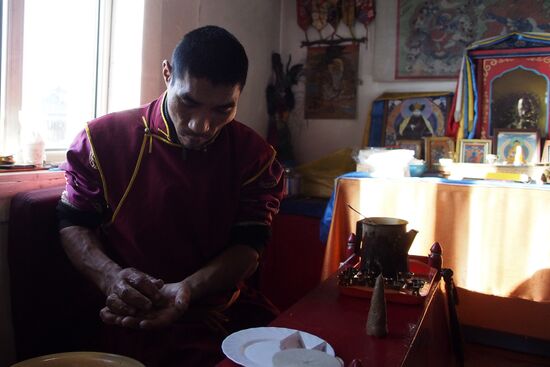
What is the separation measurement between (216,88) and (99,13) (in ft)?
5.06

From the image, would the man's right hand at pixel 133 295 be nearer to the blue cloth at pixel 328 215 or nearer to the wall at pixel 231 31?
the wall at pixel 231 31

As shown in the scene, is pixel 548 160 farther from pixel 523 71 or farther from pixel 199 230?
pixel 199 230

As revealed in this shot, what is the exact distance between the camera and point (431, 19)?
138 inches

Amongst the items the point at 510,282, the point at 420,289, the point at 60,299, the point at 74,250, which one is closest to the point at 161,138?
the point at 74,250

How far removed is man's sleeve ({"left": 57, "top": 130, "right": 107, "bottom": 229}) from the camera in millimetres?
1412

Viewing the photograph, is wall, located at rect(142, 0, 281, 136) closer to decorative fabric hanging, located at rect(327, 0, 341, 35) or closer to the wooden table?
decorative fabric hanging, located at rect(327, 0, 341, 35)

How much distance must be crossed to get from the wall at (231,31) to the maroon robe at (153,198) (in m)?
1.12

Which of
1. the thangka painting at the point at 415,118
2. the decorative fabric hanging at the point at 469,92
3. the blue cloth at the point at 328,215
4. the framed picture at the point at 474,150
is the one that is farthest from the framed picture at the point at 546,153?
the blue cloth at the point at 328,215

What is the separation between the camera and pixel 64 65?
237 cm

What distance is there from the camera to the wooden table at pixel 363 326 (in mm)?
962

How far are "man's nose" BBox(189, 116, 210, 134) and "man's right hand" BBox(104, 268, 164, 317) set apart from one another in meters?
0.40

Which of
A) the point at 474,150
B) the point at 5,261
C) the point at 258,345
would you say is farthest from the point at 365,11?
the point at 258,345

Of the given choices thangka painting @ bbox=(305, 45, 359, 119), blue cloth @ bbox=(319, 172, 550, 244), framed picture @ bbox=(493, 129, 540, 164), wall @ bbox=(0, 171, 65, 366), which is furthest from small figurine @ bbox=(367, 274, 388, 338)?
thangka painting @ bbox=(305, 45, 359, 119)

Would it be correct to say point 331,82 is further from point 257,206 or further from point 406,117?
point 257,206
